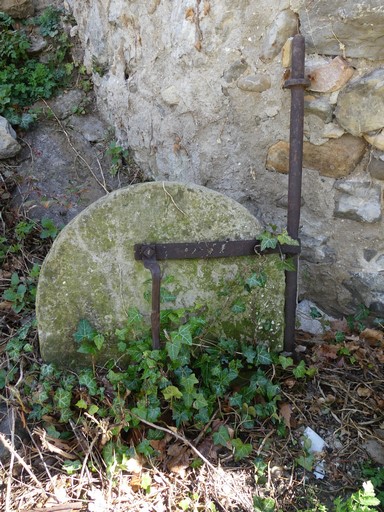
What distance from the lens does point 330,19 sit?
205cm

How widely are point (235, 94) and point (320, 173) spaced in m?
0.56

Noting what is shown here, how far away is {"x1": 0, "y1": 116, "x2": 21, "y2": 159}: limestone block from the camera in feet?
10.1

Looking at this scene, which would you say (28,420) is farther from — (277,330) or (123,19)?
(123,19)

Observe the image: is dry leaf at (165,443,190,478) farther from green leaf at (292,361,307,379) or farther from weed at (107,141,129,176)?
weed at (107,141,129,176)

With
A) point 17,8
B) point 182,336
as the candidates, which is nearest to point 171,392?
point 182,336

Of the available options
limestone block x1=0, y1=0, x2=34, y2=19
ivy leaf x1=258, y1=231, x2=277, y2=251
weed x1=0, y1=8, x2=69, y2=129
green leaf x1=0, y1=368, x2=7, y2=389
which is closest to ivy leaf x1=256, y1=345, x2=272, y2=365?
ivy leaf x1=258, y1=231, x2=277, y2=251

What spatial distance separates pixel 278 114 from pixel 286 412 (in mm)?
1335

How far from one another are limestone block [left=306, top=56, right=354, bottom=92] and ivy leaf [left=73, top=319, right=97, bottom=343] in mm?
1422

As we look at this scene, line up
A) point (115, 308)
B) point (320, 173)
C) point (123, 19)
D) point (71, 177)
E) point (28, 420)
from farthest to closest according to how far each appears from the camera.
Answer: point (71, 177) < point (123, 19) < point (320, 173) < point (115, 308) < point (28, 420)

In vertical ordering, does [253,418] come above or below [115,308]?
below

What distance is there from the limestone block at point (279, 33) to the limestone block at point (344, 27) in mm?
35

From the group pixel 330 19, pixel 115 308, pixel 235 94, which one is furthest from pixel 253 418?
pixel 330 19

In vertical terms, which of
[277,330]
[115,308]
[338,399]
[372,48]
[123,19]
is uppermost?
[123,19]

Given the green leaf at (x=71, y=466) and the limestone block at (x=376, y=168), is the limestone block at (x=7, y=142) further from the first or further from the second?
the limestone block at (x=376, y=168)
